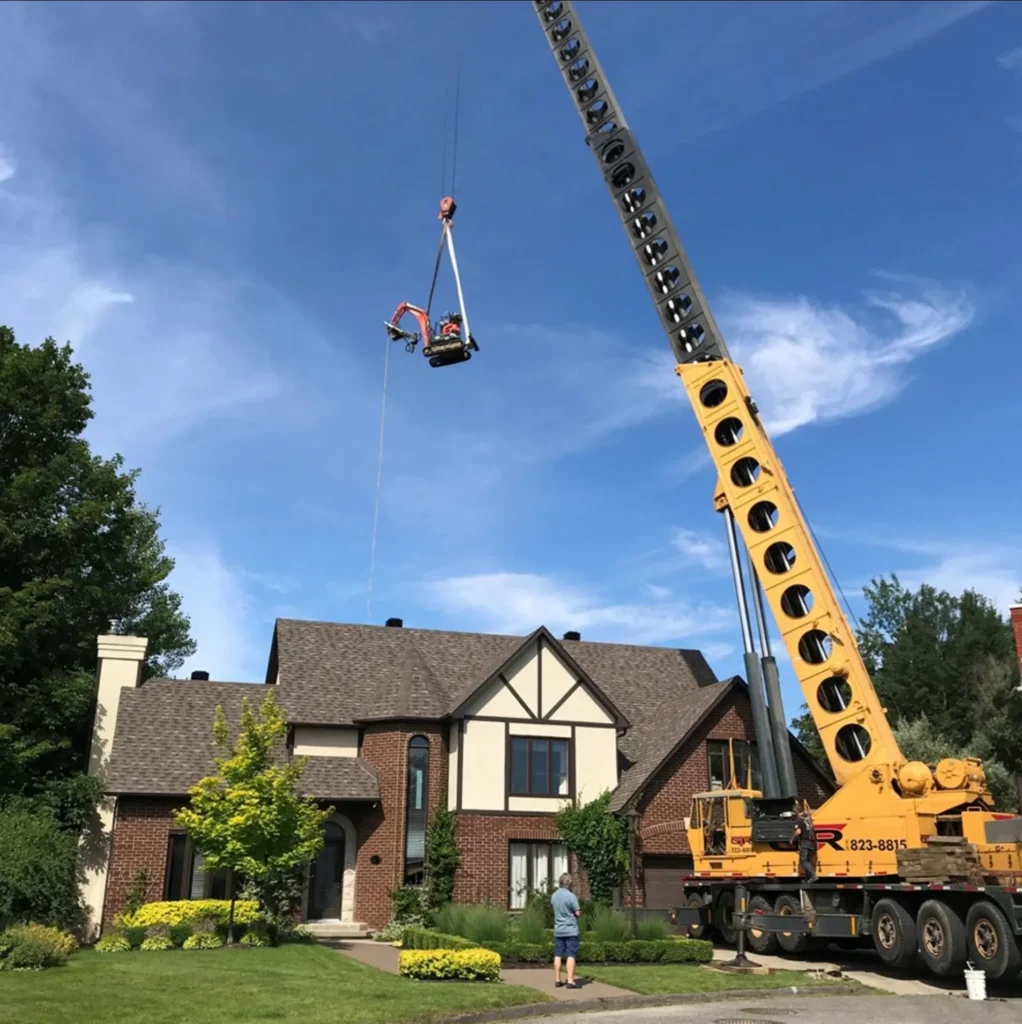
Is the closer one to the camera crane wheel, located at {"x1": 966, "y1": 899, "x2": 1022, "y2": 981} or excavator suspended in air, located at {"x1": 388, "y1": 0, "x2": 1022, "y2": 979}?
crane wheel, located at {"x1": 966, "y1": 899, "x2": 1022, "y2": 981}

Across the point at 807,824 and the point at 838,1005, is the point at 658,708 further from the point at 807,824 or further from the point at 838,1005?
the point at 838,1005

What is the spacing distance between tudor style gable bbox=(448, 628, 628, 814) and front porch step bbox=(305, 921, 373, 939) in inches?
144

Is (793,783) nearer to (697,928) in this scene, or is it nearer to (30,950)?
(697,928)

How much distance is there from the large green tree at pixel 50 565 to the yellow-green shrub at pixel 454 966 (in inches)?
508

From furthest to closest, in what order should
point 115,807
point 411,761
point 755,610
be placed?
1. point 411,761
2. point 115,807
3. point 755,610

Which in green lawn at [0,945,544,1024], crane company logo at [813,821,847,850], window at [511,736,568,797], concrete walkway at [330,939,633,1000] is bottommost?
concrete walkway at [330,939,633,1000]

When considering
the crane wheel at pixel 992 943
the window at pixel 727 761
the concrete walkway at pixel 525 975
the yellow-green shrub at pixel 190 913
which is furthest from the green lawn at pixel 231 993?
the window at pixel 727 761

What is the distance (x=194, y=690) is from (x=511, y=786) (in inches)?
375

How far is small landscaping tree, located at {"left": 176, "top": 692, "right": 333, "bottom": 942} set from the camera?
1984 cm

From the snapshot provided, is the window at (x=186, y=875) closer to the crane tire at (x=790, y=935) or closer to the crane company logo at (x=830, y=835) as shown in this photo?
the crane tire at (x=790, y=935)

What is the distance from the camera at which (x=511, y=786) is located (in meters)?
26.9

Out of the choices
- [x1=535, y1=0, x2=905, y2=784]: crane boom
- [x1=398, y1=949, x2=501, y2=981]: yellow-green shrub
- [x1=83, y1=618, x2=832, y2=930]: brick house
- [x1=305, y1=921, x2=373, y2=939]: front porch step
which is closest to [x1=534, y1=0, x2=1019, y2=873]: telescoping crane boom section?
[x1=535, y1=0, x2=905, y2=784]: crane boom

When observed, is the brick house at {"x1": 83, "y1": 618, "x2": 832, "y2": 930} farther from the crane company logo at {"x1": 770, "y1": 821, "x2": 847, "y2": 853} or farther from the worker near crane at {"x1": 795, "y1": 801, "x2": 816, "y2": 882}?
the crane company logo at {"x1": 770, "y1": 821, "x2": 847, "y2": 853}

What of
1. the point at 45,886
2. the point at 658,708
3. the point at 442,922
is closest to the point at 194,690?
the point at 45,886
